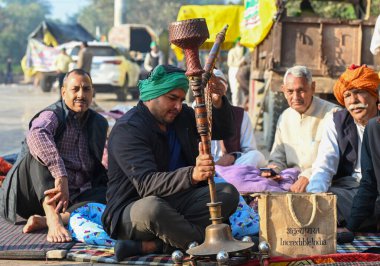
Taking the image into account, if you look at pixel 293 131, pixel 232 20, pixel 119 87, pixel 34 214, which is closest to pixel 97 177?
pixel 34 214

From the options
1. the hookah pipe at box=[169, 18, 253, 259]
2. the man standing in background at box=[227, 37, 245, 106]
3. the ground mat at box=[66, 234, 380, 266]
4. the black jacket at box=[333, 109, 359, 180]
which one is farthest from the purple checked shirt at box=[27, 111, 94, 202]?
the man standing in background at box=[227, 37, 245, 106]

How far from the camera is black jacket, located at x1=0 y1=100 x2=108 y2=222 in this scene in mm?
6152

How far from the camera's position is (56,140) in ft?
20.2

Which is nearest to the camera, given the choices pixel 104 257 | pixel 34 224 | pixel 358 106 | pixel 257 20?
pixel 104 257

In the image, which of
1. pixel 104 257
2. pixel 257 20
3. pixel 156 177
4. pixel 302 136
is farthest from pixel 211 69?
pixel 257 20

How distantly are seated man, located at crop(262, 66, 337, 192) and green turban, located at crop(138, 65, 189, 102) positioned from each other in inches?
79.4

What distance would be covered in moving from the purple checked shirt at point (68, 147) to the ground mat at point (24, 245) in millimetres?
466

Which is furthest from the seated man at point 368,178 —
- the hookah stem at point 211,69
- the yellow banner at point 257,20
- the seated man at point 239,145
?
the yellow banner at point 257,20

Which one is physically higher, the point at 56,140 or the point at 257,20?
the point at 257,20

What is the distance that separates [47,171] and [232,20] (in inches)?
488

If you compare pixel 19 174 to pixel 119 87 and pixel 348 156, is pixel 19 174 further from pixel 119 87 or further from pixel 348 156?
pixel 119 87

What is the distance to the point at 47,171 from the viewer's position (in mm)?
5934

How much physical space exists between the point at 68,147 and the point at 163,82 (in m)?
1.38

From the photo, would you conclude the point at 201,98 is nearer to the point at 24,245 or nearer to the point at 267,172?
the point at 24,245
